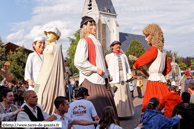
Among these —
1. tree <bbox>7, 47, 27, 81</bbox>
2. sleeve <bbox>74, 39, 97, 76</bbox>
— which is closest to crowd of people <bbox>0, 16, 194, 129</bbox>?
sleeve <bbox>74, 39, 97, 76</bbox>

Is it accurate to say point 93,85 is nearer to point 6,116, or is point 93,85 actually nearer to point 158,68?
point 158,68

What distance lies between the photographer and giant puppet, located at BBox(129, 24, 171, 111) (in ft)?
15.9

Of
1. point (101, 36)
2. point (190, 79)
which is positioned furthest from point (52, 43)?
point (101, 36)

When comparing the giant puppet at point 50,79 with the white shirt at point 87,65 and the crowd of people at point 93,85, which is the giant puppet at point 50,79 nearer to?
the crowd of people at point 93,85

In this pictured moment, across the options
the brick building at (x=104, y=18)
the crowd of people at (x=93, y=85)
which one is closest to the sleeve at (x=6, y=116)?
the crowd of people at (x=93, y=85)

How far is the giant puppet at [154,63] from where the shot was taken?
15.9 feet

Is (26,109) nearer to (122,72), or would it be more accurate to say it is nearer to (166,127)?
(166,127)

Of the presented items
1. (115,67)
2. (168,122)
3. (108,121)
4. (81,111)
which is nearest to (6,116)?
(81,111)

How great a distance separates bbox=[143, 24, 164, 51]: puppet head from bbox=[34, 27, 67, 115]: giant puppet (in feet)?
6.53

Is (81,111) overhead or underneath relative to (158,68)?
underneath

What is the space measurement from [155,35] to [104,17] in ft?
176

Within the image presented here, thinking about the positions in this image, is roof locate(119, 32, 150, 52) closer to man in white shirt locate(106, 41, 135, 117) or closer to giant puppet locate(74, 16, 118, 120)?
man in white shirt locate(106, 41, 135, 117)

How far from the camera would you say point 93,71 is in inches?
175

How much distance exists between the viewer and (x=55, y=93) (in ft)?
15.4
